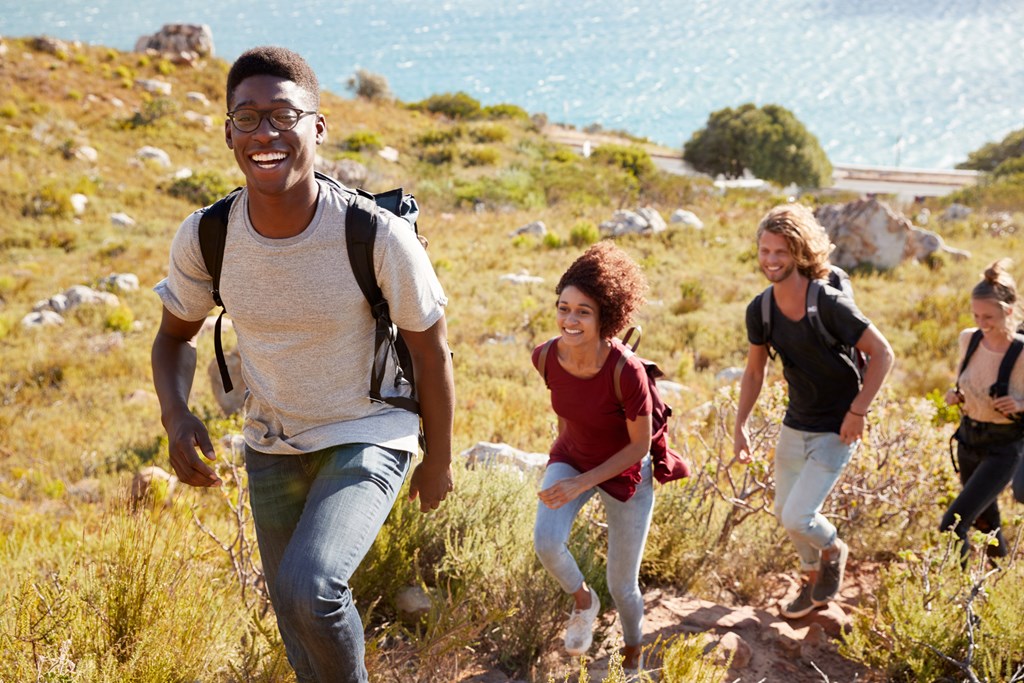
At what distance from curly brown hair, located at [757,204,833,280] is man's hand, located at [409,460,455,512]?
6.06 feet

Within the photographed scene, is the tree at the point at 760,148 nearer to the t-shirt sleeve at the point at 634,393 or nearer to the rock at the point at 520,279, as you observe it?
the rock at the point at 520,279

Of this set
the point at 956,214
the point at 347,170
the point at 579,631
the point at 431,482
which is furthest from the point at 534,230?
the point at 431,482

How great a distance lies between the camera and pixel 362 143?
995 inches

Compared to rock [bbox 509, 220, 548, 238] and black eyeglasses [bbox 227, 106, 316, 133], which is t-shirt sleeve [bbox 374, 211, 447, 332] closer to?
black eyeglasses [bbox 227, 106, 316, 133]

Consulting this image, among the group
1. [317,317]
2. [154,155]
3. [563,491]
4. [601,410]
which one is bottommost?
[154,155]

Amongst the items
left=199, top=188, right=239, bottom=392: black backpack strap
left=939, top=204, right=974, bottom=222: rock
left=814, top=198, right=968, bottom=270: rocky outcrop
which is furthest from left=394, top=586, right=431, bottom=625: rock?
left=939, top=204, right=974, bottom=222: rock

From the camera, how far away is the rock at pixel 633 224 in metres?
15.6

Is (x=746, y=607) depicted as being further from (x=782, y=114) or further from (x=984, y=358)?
(x=782, y=114)

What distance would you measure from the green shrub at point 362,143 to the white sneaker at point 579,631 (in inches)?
936

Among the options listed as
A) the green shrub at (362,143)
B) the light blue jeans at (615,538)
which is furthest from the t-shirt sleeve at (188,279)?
the green shrub at (362,143)

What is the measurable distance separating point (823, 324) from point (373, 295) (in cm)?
212

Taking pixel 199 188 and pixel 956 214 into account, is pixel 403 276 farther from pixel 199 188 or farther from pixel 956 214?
pixel 956 214

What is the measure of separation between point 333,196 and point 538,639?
2.00 meters

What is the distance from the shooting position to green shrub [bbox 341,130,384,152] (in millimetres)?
25312
